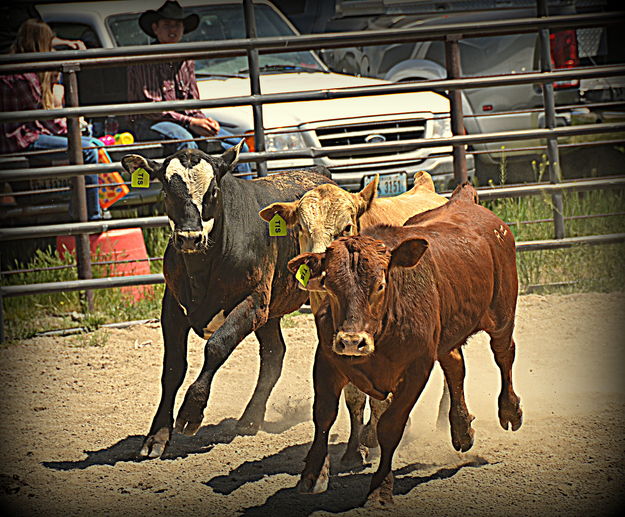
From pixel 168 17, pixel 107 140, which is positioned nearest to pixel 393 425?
pixel 168 17

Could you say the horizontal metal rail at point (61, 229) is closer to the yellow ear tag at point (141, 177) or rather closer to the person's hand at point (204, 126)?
the person's hand at point (204, 126)

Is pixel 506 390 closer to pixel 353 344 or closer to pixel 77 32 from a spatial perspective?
pixel 353 344

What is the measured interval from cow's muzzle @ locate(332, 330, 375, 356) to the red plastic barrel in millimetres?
4319

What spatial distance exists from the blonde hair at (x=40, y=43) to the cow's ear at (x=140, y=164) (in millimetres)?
2698

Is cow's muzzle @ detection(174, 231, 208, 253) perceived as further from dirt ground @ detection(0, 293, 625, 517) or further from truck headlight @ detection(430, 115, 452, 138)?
truck headlight @ detection(430, 115, 452, 138)

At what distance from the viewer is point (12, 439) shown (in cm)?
525

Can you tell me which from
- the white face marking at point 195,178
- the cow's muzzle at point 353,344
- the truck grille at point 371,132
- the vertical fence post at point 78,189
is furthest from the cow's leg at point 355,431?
the truck grille at point 371,132

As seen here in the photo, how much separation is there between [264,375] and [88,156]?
3092 millimetres

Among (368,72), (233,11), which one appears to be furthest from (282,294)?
(368,72)

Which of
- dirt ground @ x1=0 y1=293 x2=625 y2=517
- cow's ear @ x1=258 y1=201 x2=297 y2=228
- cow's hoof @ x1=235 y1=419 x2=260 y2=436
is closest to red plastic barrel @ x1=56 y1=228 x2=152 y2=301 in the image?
dirt ground @ x1=0 y1=293 x2=625 y2=517

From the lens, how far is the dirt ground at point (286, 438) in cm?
415

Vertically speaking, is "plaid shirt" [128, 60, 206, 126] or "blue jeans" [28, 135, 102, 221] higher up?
"plaid shirt" [128, 60, 206, 126]

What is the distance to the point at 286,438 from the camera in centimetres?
520

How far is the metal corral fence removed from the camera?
720 centimetres
